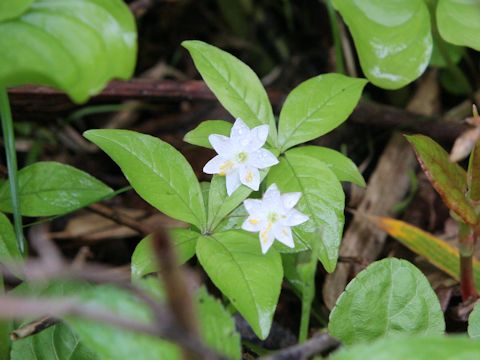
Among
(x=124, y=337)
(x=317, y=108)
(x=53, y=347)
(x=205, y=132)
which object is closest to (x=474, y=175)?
(x=317, y=108)

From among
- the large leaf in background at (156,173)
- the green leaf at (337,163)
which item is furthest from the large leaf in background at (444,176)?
the large leaf in background at (156,173)

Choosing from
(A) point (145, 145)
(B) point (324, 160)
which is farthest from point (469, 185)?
(A) point (145, 145)

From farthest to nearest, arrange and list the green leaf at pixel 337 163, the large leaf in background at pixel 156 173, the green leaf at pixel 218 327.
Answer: the green leaf at pixel 337 163
the large leaf in background at pixel 156 173
the green leaf at pixel 218 327

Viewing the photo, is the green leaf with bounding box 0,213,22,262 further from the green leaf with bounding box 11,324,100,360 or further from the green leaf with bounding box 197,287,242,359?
the green leaf with bounding box 197,287,242,359

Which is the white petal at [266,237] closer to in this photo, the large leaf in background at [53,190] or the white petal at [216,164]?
the white petal at [216,164]

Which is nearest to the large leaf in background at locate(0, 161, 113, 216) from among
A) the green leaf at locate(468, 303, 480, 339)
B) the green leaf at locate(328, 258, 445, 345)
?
the green leaf at locate(328, 258, 445, 345)
